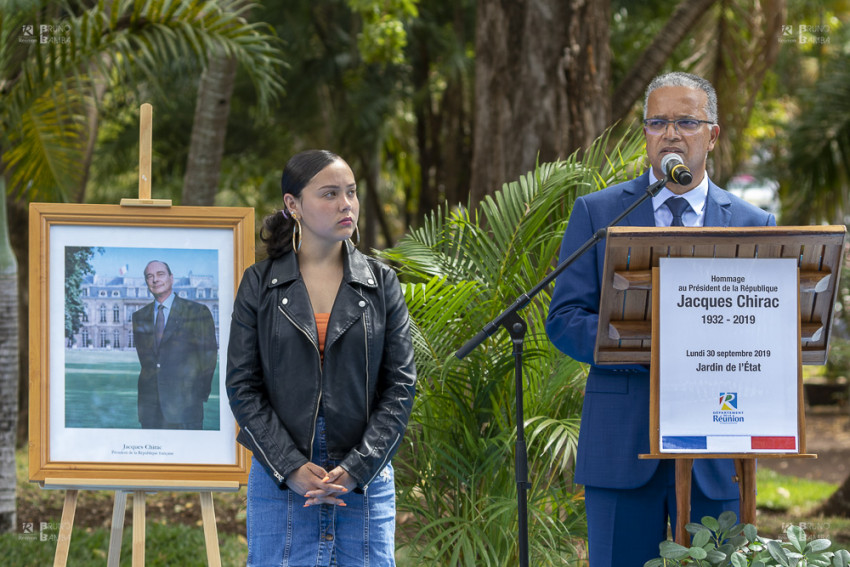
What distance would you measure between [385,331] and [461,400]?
1.45 m

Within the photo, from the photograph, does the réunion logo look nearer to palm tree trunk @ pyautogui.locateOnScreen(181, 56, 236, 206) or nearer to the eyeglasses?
the eyeglasses

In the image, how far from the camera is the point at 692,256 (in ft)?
9.30

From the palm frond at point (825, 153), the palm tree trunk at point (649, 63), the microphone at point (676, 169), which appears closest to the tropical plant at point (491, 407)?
the microphone at point (676, 169)

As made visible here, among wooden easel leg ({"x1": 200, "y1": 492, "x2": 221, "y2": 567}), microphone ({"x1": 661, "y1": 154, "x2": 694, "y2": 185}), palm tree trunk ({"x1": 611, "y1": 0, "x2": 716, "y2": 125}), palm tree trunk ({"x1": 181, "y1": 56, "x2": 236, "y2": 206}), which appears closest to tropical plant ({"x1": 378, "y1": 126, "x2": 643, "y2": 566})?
wooden easel leg ({"x1": 200, "y1": 492, "x2": 221, "y2": 567})

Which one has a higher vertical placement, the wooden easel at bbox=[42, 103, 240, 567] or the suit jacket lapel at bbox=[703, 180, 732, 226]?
the suit jacket lapel at bbox=[703, 180, 732, 226]

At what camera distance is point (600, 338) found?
2.86 metres

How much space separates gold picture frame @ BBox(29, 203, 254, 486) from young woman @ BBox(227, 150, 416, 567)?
29.9 inches

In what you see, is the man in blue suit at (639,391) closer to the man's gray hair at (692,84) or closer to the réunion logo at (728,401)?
the man's gray hair at (692,84)

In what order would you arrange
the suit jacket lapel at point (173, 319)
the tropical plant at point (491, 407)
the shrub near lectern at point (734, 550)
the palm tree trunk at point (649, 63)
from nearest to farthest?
1. the shrub near lectern at point (734, 550)
2. the suit jacket lapel at point (173, 319)
3. the tropical plant at point (491, 407)
4. the palm tree trunk at point (649, 63)

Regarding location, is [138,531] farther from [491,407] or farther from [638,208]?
[638,208]

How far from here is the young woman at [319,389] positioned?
3203 mm

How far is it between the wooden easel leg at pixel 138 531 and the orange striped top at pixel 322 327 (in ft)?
4.38

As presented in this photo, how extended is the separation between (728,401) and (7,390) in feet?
17.1

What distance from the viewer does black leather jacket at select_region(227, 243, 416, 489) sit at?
320cm
